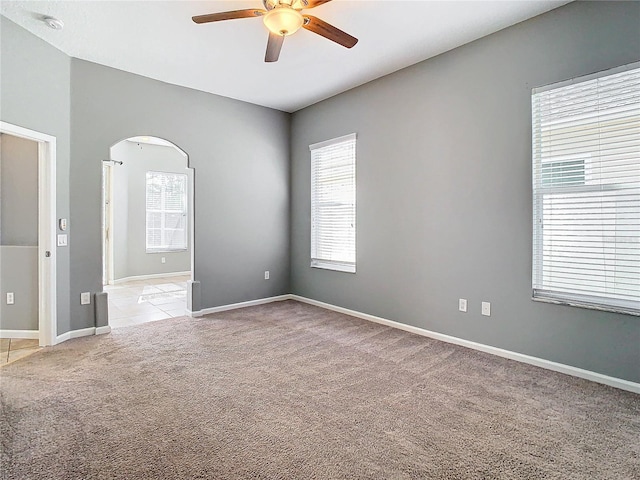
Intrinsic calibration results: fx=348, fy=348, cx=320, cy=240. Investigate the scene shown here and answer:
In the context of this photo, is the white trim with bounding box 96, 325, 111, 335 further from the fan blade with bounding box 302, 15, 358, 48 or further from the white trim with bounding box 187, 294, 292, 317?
the fan blade with bounding box 302, 15, 358, 48

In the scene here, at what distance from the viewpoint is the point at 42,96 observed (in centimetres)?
336

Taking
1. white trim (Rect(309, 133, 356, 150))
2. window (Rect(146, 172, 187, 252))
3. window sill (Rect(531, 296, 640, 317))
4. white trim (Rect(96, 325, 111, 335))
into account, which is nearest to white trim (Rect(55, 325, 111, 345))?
white trim (Rect(96, 325, 111, 335))

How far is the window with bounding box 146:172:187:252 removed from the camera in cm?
788

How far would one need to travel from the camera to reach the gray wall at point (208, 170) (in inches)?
151

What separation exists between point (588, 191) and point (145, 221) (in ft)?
25.8

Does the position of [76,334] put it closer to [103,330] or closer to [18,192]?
[103,330]

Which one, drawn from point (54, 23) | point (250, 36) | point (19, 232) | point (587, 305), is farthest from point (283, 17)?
point (19, 232)

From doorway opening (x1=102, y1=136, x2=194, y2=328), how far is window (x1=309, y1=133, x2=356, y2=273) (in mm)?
2655

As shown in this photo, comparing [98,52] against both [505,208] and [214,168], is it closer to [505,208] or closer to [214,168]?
[214,168]

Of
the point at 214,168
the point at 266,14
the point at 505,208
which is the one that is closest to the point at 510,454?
the point at 505,208

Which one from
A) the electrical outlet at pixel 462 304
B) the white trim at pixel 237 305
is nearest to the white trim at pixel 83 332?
the white trim at pixel 237 305

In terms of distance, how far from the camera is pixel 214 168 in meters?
4.82

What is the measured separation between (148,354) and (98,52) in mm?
3093

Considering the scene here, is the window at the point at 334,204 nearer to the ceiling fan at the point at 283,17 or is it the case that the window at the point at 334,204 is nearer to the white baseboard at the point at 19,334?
the ceiling fan at the point at 283,17
